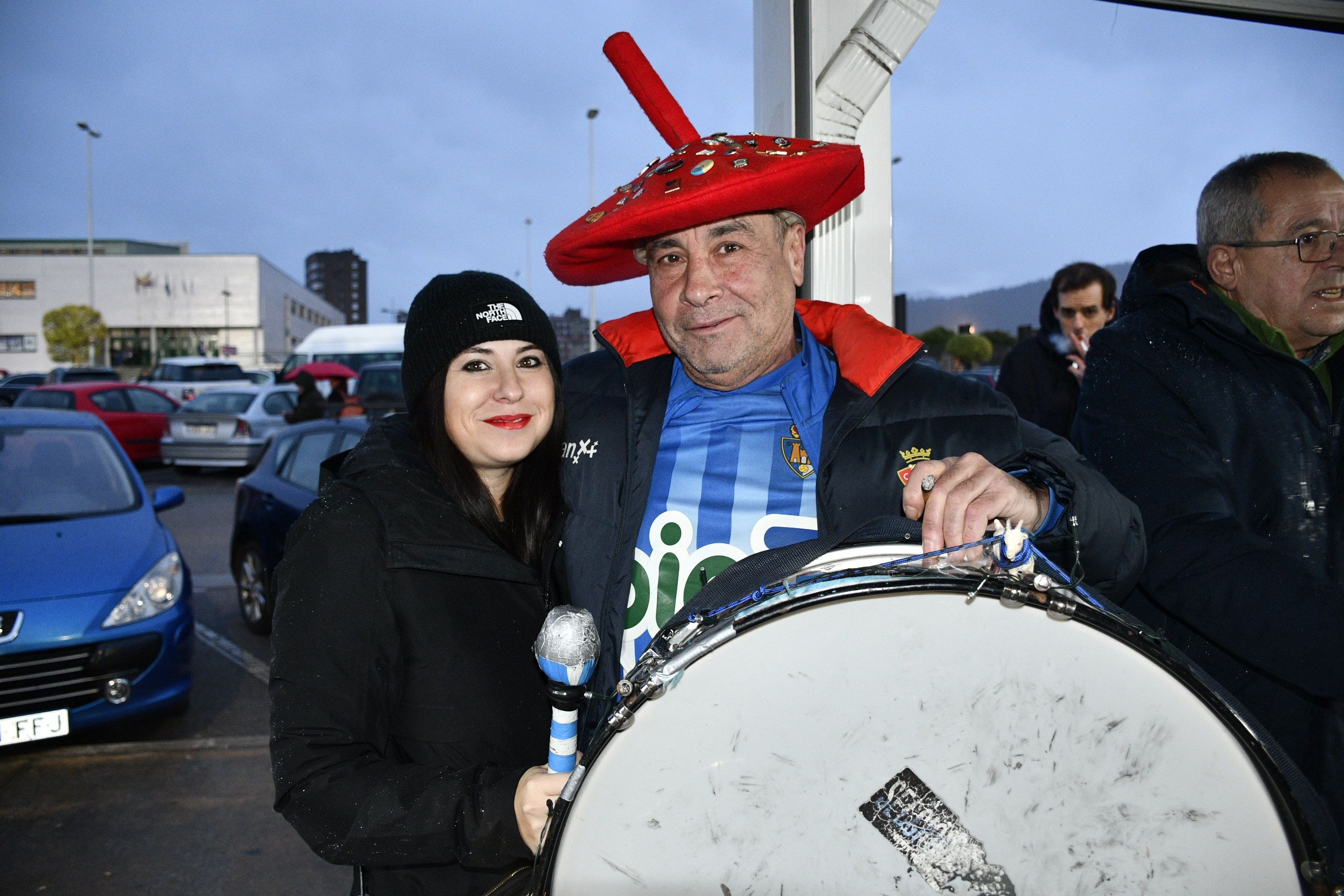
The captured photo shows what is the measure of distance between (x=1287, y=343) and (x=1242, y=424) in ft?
0.78

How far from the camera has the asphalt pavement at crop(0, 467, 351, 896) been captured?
3.12 meters

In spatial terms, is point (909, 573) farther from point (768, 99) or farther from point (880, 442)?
point (768, 99)

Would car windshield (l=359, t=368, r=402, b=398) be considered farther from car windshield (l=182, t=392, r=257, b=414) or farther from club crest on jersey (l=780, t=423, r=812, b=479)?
club crest on jersey (l=780, t=423, r=812, b=479)

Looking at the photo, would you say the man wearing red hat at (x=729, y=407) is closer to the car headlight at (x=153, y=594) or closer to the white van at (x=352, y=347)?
the car headlight at (x=153, y=594)

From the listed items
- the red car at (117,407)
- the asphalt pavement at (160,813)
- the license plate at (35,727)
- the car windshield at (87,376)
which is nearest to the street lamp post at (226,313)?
the car windshield at (87,376)

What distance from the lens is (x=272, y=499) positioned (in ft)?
19.9

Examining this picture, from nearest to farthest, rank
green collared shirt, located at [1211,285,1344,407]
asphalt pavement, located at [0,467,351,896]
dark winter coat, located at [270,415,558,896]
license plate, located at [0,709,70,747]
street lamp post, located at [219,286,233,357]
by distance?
dark winter coat, located at [270,415,558,896] < green collared shirt, located at [1211,285,1344,407] < asphalt pavement, located at [0,467,351,896] < license plate, located at [0,709,70,747] < street lamp post, located at [219,286,233,357]

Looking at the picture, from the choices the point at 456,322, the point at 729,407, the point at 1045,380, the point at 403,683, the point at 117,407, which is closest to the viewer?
the point at 403,683

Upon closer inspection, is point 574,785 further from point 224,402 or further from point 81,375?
point 81,375

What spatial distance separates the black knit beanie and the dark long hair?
33 millimetres

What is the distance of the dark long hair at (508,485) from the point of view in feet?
5.62

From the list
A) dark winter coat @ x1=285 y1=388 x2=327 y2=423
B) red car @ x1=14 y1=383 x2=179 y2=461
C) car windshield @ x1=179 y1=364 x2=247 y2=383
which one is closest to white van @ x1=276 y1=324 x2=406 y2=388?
car windshield @ x1=179 y1=364 x2=247 y2=383

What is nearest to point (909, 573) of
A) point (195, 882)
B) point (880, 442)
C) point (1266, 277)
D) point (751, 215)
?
point (880, 442)

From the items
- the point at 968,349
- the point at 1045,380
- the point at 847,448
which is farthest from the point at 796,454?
the point at 968,349
